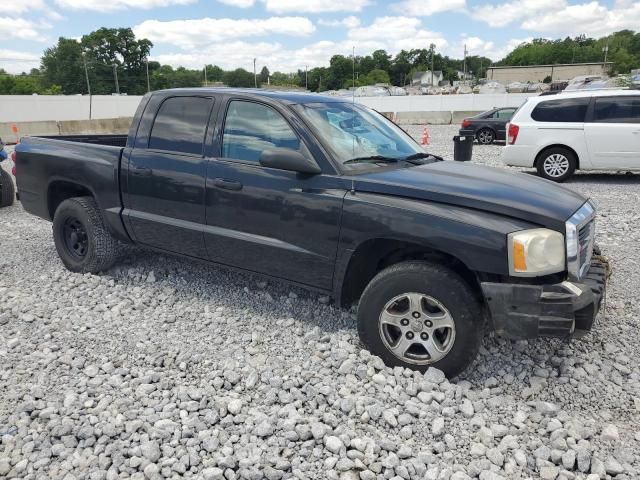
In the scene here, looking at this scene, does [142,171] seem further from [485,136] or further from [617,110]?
[485,136]

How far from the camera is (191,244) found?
14.4ft

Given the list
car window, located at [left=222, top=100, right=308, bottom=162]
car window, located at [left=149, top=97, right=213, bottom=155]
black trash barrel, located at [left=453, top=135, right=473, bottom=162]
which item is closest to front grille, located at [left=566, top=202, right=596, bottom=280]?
black trash barrel, located at [left=453, top=135, right=473, bottom=162]

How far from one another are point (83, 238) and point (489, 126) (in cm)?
1637

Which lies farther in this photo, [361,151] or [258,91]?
[258,91]

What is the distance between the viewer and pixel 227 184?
407cm

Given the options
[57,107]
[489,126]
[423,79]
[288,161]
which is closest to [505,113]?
[489,126]

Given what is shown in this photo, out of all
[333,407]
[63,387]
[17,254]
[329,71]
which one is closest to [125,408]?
[63,387]

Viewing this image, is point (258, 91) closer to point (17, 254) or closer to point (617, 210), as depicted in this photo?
point (17, 254)

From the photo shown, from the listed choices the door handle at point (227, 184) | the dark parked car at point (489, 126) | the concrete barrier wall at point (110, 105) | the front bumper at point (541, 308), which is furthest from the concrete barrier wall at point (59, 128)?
the front bumper at point (541, 308)

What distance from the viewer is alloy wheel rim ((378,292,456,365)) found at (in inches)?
128

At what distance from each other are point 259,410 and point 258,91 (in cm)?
251

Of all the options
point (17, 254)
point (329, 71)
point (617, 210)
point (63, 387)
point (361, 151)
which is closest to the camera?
point (63, 387)

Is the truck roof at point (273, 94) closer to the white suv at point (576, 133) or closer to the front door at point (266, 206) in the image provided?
the front door at point (266, 206)

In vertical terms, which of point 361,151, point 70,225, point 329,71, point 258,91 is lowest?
point 70,225
